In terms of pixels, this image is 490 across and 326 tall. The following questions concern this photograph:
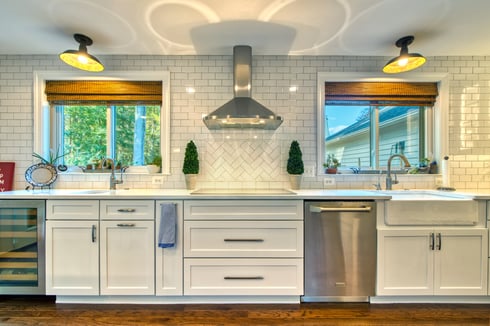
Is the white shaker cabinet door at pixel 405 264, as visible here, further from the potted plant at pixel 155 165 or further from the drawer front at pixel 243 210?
the potted plant at pixel 155 165

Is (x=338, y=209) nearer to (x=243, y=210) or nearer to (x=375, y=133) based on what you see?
(x=243, y=210)

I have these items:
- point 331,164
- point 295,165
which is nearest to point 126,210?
point 295,165

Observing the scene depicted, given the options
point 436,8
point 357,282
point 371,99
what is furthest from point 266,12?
point 357,282

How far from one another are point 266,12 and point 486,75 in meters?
2.56

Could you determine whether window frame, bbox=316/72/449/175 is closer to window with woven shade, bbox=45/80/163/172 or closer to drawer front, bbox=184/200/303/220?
drawer front, bbox=184/200/303/220

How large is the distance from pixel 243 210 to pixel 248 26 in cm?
158

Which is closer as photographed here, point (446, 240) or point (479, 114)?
point (446, 240)

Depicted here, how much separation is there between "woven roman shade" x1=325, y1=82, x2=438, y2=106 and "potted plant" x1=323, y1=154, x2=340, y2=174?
2.12 ft

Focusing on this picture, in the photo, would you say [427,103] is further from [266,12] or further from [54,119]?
[54,119]

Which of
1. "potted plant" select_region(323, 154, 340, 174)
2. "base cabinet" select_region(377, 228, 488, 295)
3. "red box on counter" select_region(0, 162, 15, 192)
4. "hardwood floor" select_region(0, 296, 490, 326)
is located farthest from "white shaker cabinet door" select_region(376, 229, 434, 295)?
"red box on counter" select_region(0, 162, 15, 192)

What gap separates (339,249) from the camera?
1936 mm

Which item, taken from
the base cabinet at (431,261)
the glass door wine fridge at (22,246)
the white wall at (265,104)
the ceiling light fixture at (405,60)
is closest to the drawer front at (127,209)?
the glass door wine fridge at (22,246)

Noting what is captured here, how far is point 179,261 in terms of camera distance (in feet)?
6.30

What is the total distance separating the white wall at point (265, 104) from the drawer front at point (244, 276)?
859 mm
